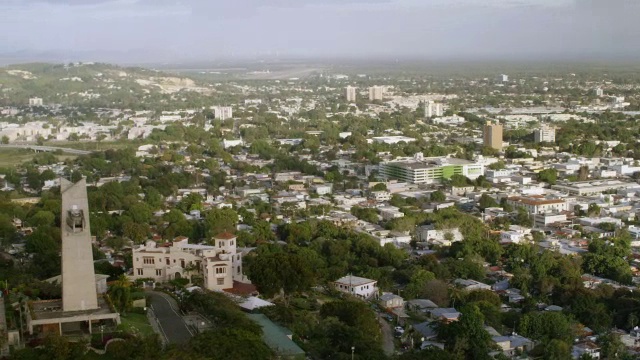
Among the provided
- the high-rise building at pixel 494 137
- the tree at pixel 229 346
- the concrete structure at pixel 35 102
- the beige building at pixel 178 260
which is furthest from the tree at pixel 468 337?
the concrete structure at pixel 35 102

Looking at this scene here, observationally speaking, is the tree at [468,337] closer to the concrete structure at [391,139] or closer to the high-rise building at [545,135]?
the concrete structure at [391,139]

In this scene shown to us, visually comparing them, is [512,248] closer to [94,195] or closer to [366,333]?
[366,333]

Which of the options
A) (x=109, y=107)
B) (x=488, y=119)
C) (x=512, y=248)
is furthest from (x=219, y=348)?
(x=109, y=107)

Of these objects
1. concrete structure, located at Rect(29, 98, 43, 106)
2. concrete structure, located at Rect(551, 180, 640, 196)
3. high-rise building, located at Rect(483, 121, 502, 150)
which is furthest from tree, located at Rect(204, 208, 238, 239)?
concrete structure, located at Rect(29, 98, 43, 106)

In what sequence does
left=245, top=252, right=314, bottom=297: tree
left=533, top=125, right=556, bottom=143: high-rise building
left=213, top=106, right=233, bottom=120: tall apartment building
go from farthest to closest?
left=213, top=106, right=233, bottom=120: tall apartment building → left=533, top=125, right=556, bottom=143: high-rise building → left=245, top=252, right=314, bottom=297: tree

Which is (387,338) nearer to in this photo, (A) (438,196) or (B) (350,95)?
(A) (438,196)

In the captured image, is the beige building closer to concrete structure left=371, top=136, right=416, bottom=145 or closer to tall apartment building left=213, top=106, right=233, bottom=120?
concrete structure left=371, top=136, right=416, bottom=145
